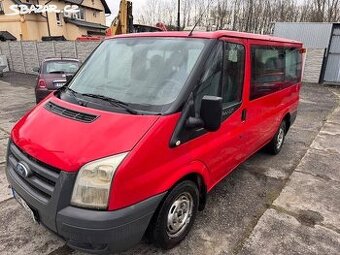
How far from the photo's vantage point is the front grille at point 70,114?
264 cm

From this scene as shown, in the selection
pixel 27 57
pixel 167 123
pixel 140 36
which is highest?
pixel 140 36

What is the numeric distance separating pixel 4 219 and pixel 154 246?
1773 millimetres

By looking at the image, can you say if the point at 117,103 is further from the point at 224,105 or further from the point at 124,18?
the point at 124,18

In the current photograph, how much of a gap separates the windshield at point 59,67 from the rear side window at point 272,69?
6.93 metres

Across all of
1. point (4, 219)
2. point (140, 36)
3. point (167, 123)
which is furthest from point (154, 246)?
point (140, 36)

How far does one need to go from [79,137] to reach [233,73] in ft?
6.01

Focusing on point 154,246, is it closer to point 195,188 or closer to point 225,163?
point 195,188

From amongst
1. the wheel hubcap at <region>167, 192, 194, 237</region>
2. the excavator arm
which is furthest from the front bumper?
the excavator arm

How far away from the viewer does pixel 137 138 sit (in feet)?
7.87

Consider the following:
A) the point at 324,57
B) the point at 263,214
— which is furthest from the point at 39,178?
the point at 324,57

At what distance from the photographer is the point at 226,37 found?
3.23 m

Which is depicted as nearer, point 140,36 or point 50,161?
point 50,161

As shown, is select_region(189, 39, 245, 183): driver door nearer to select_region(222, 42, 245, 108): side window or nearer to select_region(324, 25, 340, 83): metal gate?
select_region(222, 42, 245, 108): side window

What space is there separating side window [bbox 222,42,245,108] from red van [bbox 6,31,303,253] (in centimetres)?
1
